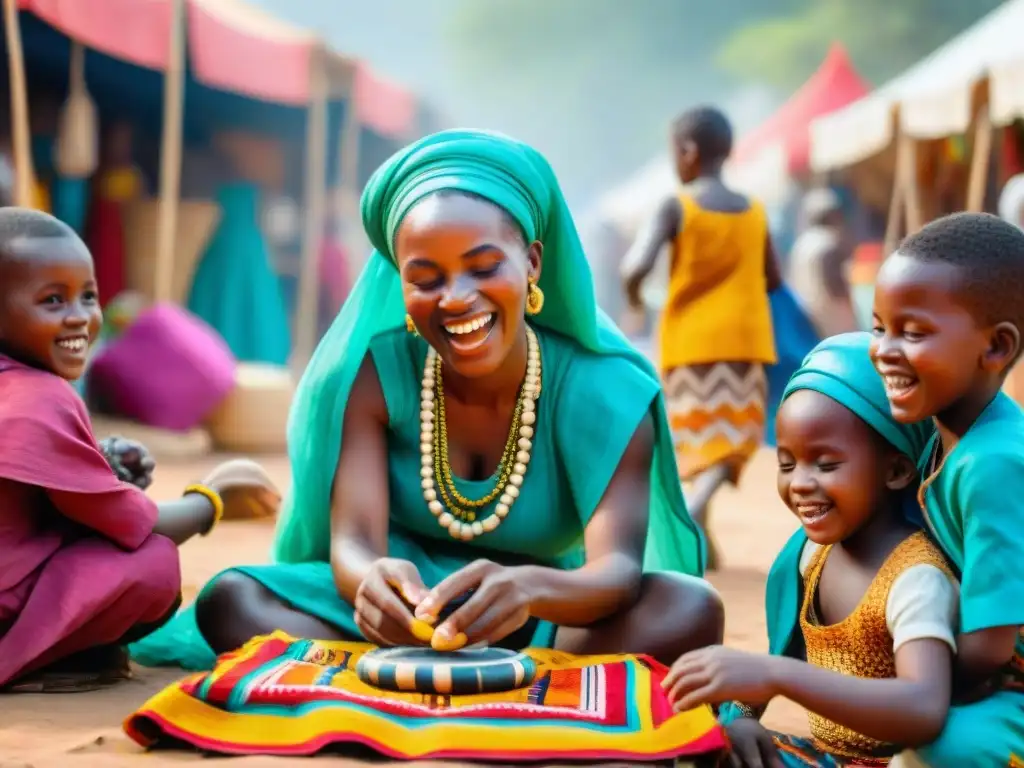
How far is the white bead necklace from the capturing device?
10.3 ft

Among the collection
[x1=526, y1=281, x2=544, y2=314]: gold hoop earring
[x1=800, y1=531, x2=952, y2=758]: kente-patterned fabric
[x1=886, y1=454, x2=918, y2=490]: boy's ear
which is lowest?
[x1=800, y1=531, x2=952, y2=758]: kente-patterned fabric

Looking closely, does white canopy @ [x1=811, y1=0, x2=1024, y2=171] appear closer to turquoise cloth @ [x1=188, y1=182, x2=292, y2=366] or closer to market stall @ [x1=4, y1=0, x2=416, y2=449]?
market stall @ [x1=4, y1=0, x2=416, y2=449]

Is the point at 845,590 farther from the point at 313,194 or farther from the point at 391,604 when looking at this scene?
the point at 313,194

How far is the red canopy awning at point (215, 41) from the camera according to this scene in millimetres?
8859

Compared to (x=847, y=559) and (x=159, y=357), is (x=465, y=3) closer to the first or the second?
(x=159, y=357)

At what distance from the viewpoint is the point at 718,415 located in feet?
18.8

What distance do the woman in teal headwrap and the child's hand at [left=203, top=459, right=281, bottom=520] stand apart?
0.51m

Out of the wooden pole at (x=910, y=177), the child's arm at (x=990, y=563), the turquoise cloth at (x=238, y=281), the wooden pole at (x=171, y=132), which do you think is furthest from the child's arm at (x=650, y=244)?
the turquoise cloth at (x=238, y=281)

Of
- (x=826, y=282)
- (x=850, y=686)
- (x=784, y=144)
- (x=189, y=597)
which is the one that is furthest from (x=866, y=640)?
(x=784, y=144)

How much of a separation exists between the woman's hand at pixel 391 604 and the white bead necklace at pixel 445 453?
43 cm

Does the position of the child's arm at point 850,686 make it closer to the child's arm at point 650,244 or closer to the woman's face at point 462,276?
the woman's face at point 462,276


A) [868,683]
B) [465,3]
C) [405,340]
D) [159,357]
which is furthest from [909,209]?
[465,3]

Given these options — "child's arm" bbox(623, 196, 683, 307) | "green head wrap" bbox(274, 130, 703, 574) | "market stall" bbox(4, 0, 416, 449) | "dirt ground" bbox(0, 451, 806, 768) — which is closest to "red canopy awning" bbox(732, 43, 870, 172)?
"market stall" bbox(4, 0, 416, 449)

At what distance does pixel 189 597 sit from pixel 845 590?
7.72ft
